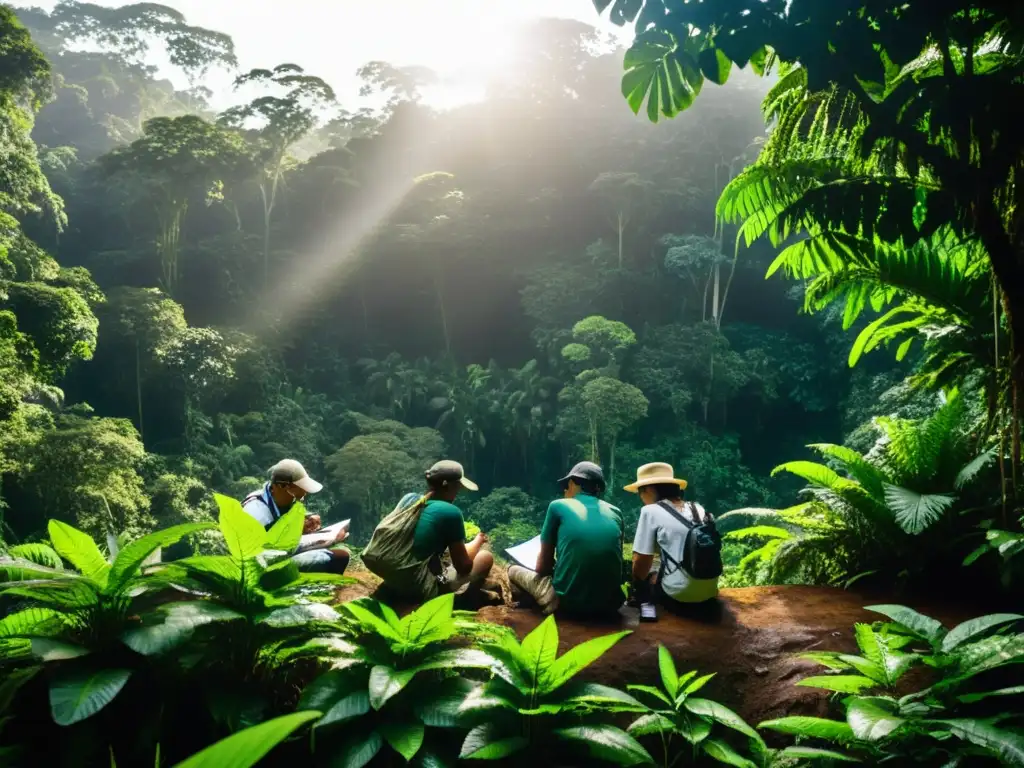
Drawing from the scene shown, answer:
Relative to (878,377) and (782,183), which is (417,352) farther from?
(782,183)

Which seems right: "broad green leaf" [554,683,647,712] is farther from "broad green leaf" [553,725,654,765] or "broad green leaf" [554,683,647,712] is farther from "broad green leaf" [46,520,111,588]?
"broad green leaf" [46,520,111,588]

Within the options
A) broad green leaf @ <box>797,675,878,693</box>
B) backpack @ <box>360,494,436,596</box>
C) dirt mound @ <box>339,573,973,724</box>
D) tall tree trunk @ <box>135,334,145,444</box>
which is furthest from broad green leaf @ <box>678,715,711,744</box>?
tall tree trunk @ <box>135,334,145,444</box>

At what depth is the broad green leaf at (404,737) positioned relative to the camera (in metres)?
2.05

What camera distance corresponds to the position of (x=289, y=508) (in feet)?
11.9

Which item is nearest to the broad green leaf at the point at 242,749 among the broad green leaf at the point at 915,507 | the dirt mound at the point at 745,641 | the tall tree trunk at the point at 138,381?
the dirt mound at the point at 745,641

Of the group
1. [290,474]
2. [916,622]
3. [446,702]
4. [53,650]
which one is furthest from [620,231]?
[53,650]

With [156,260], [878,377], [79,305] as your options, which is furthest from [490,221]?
[79,305]

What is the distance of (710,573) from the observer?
3510mm

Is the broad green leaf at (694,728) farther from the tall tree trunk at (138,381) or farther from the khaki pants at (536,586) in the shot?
the tall tree trunk at (138,381)

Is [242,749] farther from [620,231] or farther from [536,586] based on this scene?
[620,231]

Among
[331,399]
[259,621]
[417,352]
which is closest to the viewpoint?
[259,621]

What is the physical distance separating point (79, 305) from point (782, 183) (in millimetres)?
12115

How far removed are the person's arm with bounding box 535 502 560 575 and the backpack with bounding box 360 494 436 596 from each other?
0.62 m

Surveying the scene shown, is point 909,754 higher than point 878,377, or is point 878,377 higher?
point 909,754
